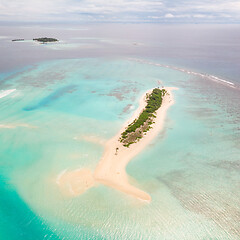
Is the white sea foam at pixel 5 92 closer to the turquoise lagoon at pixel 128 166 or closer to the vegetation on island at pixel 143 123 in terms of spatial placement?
the turquoise lagoon at pixel 128 166

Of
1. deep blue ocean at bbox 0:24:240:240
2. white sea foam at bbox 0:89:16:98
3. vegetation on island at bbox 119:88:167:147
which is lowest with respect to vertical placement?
white sea foam at bbox 0:89:16:98

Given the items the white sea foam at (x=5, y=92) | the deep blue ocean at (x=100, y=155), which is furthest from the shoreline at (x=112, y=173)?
the white sea foam at (x=5, y=92)

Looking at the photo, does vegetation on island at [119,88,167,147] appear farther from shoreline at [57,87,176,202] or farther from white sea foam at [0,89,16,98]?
white sea foam at [0,89,16,98]

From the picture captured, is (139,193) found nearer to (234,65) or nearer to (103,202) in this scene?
(103,202)

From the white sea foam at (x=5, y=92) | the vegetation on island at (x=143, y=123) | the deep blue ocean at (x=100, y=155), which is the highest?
the vegetation on island at (x=143, y=123)

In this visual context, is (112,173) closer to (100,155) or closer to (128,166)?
(128,166)

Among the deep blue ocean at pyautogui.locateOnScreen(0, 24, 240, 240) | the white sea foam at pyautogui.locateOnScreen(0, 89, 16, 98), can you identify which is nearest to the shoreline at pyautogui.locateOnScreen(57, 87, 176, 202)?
the deep blue ocean at pyautogui.locateOnScreen(0, 24, 240, 240)
